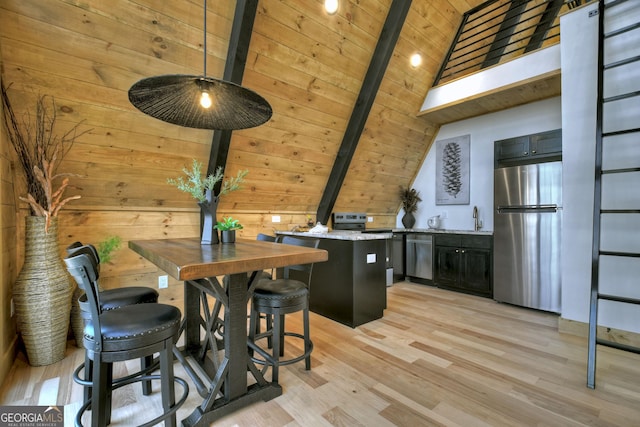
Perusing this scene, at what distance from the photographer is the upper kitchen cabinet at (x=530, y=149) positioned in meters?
3.28

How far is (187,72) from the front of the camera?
2600 millimetres

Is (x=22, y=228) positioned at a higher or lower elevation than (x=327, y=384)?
higher

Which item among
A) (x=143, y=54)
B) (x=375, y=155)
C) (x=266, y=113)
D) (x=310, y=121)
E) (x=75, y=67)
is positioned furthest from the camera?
(x=375, y=155)

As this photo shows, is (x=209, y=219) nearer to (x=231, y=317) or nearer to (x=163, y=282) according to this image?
(x=231, y=317)

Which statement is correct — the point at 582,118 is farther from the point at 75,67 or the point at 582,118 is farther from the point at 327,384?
the point at 75,67

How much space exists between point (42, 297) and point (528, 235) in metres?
4.55

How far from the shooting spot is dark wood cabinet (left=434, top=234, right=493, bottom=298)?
3865 millimetres

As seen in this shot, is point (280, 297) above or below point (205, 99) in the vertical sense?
below

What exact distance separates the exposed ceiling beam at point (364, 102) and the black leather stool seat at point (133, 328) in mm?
3039

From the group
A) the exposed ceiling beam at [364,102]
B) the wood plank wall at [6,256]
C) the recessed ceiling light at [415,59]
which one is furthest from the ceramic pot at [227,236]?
the recessed ceiling light at [415,59]

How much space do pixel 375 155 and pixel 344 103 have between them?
43.4 inches

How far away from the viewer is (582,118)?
266 cm

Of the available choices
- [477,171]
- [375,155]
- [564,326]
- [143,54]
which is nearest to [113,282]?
[143,54]

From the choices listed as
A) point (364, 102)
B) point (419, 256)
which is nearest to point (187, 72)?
point (364, 102)
